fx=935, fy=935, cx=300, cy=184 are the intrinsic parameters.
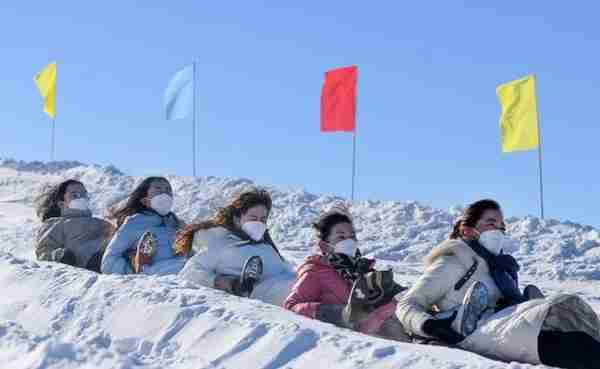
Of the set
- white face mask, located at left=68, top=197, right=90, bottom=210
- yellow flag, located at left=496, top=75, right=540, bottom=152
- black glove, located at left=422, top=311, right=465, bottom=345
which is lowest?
black glove, located at left=422, top=311, right=465, bottom=345

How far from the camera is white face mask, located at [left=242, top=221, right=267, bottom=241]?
6.72 meters

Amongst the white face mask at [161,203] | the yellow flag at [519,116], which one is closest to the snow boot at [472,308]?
the white face mask at [161,203]

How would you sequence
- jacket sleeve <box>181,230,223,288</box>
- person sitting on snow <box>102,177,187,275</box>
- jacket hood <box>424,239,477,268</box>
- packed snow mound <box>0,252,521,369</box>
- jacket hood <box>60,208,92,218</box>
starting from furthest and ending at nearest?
jacket hood <box>60,208,92,218</box>
person sitting on snow <box>102,177,187,275</box>
jacket sleeve <box>181,230,223,288</box>
jacket hood <box>424,239,477,268</box>
packed snow mound <box>0,252,521,369</box>

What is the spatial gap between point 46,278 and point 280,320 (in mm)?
2220

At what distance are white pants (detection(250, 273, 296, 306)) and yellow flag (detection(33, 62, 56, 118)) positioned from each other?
1832 cm

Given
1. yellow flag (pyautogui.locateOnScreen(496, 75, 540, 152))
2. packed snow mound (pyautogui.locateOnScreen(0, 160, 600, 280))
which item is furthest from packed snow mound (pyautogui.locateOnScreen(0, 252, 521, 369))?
yellow flag (pyautogui.locateOnScreen(496, 75, 540, 152))

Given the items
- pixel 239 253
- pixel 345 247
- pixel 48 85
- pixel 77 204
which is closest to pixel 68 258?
pixel 77 204

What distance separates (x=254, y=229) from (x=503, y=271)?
225cm

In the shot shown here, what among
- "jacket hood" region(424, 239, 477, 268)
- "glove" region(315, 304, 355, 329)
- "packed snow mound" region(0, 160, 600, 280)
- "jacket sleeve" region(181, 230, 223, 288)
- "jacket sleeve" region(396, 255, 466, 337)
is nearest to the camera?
"jacket sleeve" region(396, 255, 466, 337)

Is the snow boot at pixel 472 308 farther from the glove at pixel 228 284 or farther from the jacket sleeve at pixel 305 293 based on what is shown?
the glove at pixel 228 284

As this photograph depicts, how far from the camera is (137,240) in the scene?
7.33m

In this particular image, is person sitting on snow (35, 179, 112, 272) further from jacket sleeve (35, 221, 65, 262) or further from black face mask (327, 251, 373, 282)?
black face mask (327, 251, 373, 282)

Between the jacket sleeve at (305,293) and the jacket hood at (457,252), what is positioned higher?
the jacket hood at (457,252)

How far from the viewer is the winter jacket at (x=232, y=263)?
6.33 meters
